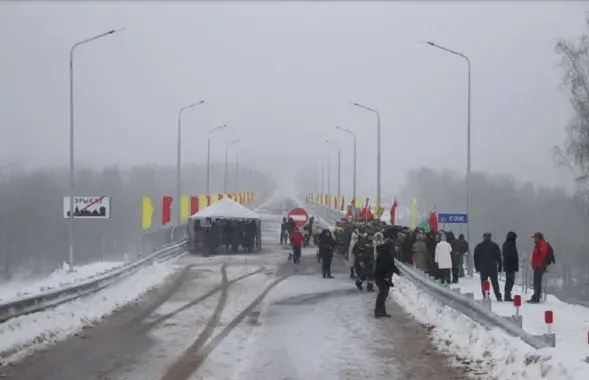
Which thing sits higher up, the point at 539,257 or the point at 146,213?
the point at 146,213

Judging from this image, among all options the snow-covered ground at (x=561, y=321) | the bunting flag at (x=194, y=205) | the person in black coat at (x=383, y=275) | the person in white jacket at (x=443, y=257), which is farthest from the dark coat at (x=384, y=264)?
the bunting flag at (x=194, y=205)

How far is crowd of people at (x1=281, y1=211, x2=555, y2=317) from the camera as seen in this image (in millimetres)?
16422

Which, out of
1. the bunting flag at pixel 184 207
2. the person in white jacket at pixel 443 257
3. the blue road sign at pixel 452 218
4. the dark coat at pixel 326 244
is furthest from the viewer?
the bunting flag at pixel 184 207

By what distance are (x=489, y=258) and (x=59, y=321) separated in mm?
8947

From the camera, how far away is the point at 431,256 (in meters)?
21.4

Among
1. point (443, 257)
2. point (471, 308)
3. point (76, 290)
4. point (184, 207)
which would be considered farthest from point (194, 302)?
point (184, 207)

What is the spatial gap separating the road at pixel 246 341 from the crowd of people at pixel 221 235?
12.4 m

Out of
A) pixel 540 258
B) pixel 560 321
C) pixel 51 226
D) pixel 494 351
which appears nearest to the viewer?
pixel 494 351

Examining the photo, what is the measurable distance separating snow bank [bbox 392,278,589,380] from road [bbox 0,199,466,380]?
38cm

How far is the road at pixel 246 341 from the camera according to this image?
1062 cm

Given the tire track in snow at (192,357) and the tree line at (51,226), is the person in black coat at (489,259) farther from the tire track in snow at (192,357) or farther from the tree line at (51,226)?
the tree line at (51,226)

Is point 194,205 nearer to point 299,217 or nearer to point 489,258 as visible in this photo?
point 299,217

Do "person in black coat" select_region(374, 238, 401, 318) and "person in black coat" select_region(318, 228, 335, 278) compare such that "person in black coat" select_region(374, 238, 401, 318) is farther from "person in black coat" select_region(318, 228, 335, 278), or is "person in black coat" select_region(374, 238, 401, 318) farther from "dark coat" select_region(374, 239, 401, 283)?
"person in black coat" select_region(318, 228, 335, 278)

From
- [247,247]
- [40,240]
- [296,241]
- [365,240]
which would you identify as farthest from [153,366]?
[40,240]
